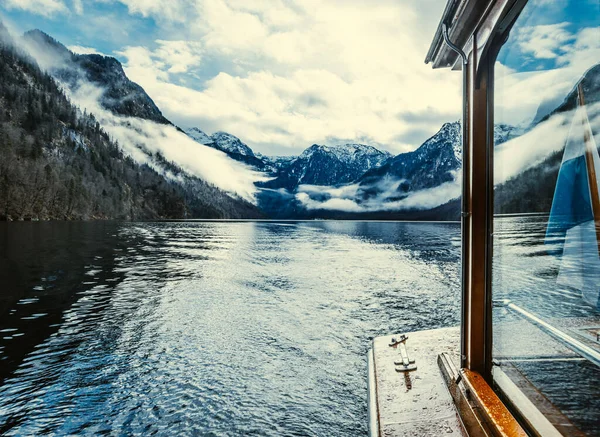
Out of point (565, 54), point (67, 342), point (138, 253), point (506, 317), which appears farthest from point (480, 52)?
point (138, 253)

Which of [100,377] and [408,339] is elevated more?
[408,339]

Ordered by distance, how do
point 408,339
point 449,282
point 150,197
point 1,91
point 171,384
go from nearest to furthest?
1. point 408,339
2. point 171,384
3. point 449,282
4. point 1,91
5. point 150,197

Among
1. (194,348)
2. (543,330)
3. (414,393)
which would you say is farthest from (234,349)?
(543,330)

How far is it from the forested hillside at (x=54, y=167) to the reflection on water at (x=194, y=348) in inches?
4827

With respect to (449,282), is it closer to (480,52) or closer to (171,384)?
(171,384)

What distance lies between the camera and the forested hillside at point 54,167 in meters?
130

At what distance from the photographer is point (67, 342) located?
1145 centimetres

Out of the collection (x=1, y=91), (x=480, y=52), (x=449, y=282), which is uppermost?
(x=1, y=91)

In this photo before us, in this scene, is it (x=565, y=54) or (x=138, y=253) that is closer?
(x=565, y=54)

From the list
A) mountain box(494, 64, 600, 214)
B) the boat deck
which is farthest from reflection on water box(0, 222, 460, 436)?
mountain box(494, 64, 600, 214)

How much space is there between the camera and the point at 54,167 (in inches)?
5704

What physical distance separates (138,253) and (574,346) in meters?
40.6

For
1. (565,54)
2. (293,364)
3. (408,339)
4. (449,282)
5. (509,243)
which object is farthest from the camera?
(449,282)

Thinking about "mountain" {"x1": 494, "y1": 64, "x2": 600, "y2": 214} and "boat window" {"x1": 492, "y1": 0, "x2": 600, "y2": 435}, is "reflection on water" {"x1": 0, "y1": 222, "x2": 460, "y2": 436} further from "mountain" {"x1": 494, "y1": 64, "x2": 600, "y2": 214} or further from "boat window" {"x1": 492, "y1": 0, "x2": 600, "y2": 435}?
"mountain" {"x1": 494, "y1": 64, "x2": 600, "y2": 214}
